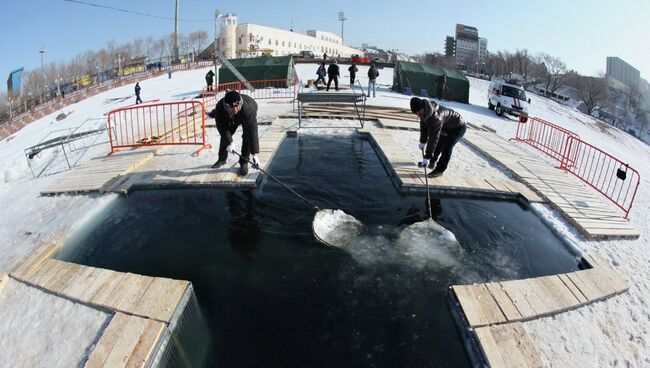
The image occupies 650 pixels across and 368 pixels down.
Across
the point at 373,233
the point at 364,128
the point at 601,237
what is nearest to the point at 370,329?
the point at 373,233

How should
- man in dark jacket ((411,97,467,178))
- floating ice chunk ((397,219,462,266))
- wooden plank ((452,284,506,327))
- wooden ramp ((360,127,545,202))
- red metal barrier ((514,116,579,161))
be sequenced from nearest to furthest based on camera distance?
wooden plank ((452,284,506,327)) < floating ice chunk ((397,219,462,266)) < man in dark jacket ((411,97,467,178)) < wooden ramp ((360,127,545,202)) < red metal barrier ((514,116,579,161))

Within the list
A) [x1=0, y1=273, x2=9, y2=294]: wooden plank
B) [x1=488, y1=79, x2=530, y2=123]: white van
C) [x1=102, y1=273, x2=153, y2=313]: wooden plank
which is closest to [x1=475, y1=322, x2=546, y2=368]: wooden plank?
[x1=102, y1=273, x2=153, y2=313]: wooden plank

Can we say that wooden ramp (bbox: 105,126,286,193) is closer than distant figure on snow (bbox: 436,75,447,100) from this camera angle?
Yes

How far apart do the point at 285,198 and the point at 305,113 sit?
7.40 m

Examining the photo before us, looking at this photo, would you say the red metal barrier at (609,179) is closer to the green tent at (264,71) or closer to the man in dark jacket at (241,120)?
the man in dark jacket at (241,120)

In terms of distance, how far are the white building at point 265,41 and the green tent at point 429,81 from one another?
34184 millimetres

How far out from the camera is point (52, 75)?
8506cm

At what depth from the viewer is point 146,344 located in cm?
285

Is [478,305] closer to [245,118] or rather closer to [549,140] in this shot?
[245,118]

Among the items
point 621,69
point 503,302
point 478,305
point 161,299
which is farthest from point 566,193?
point 621,69

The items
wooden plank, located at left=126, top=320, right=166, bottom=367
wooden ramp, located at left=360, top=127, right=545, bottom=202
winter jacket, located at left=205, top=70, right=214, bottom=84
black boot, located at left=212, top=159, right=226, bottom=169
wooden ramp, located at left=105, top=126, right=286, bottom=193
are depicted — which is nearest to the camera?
wooden plank, located at left=126, top=320, right=166, bottom=367

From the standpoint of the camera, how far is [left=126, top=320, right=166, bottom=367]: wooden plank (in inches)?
106

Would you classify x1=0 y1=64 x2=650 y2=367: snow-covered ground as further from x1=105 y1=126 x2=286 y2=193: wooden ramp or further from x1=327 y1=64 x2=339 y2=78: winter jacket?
x1=327 y1=64 x2=339 y2=78: winter jacket

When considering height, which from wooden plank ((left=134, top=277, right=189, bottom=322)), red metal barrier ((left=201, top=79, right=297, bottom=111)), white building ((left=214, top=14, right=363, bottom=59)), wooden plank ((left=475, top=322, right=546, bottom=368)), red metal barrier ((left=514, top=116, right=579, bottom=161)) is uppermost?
white building ((left=214, top=14, right=363, bottom=59))
